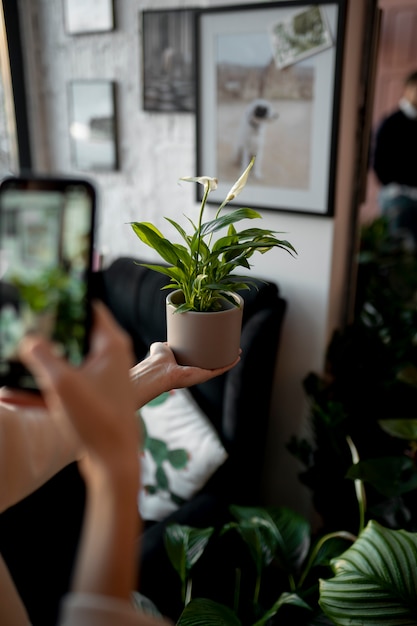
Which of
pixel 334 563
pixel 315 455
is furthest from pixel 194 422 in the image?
pixel 334 563

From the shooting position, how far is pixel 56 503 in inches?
55.4

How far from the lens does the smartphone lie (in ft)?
1.39

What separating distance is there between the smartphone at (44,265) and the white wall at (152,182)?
2.69 feet

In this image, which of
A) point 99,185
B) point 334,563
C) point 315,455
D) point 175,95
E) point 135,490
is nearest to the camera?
point 135,490

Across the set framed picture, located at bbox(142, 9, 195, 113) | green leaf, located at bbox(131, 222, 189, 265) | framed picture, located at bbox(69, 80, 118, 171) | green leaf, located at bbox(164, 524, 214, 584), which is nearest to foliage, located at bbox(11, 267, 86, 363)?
green leaf, located at bbox(131, 222, 189, 265)

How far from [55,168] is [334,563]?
1.78 metres

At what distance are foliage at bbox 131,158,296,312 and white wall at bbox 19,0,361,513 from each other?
2.06 feet

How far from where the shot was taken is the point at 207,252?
2.28ft

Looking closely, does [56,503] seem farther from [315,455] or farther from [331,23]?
[331,23]

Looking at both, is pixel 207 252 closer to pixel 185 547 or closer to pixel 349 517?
pixel 185 547

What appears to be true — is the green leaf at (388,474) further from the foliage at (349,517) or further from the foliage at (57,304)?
the foliage at (57,304)

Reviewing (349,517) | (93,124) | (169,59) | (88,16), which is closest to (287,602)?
(349,517)

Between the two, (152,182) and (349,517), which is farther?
(152,182)

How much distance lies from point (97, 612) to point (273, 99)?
1.29 m
